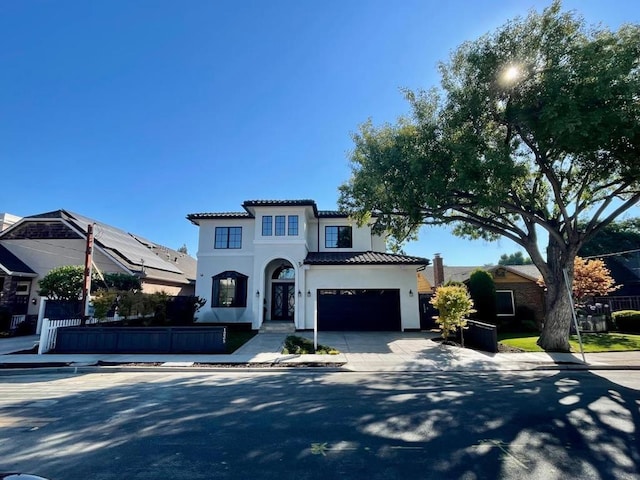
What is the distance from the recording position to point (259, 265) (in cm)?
1923

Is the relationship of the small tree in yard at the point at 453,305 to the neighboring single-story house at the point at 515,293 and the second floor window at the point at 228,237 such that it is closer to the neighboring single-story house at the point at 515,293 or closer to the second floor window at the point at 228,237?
the neighboring single-story house at the point at 515,293

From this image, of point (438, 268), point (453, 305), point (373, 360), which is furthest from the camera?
point (438, 268)

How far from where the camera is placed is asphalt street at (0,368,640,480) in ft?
12.8

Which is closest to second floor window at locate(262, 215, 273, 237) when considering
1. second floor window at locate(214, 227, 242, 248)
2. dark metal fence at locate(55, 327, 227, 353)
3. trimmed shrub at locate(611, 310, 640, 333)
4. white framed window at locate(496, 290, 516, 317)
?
second floor window at locate(214, 227, 242, 248)

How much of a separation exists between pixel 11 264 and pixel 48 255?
5.55ft

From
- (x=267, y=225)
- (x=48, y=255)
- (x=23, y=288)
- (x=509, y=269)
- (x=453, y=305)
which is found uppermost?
(x=267, y=225)

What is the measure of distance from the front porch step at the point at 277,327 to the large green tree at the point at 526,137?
305 inches

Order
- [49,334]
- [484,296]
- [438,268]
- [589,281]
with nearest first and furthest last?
[49,334], [589,281], [484,296], [438,268]

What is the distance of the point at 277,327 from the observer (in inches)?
738

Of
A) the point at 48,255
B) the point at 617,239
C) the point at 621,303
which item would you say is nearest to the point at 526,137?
the point at 621,303

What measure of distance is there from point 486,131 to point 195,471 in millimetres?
13048

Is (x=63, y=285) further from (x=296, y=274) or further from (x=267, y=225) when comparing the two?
(x=296, y=274)

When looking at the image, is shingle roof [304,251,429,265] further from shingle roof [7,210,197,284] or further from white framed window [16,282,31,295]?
white framed window [16,282,31,295]

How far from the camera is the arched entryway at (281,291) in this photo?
20953mm
